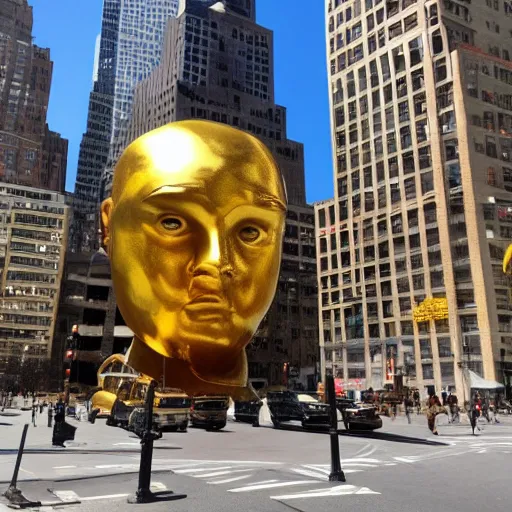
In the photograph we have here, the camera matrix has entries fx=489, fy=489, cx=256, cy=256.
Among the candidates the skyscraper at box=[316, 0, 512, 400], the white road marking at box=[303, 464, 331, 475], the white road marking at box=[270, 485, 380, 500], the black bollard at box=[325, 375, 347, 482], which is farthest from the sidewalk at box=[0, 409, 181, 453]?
the skyscraper at box=[316, 0, 512, 400]

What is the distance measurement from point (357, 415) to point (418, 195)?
26871 millimetres

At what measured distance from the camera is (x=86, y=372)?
6.10 ft

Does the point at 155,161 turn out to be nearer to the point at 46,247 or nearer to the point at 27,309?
the point at 46,247

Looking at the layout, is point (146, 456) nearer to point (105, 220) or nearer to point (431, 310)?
point (105, 220)

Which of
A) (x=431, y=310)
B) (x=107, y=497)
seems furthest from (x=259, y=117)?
(x=431, y=310)

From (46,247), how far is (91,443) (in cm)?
119

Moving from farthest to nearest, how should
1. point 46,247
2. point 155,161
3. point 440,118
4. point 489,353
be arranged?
point 440,118 → point 489,353 → point 46,247 → point 155,161

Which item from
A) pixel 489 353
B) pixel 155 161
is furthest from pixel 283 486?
pixel 489 353

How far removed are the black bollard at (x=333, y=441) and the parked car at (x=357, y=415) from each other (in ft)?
1.05

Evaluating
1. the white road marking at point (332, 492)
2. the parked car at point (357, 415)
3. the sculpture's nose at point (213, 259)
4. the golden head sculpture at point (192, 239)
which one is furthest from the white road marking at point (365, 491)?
the sculpture's nose at point (213, 259)

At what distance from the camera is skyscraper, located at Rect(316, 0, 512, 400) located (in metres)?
26.2

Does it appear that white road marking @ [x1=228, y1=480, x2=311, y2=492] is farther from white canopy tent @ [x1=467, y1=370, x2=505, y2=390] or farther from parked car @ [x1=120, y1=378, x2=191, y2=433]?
white canopy tent @ [x1=467, y1=370, x2=505, y2=390]

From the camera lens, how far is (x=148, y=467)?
1.82m

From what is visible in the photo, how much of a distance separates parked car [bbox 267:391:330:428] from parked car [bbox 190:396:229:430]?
31 centimetres
